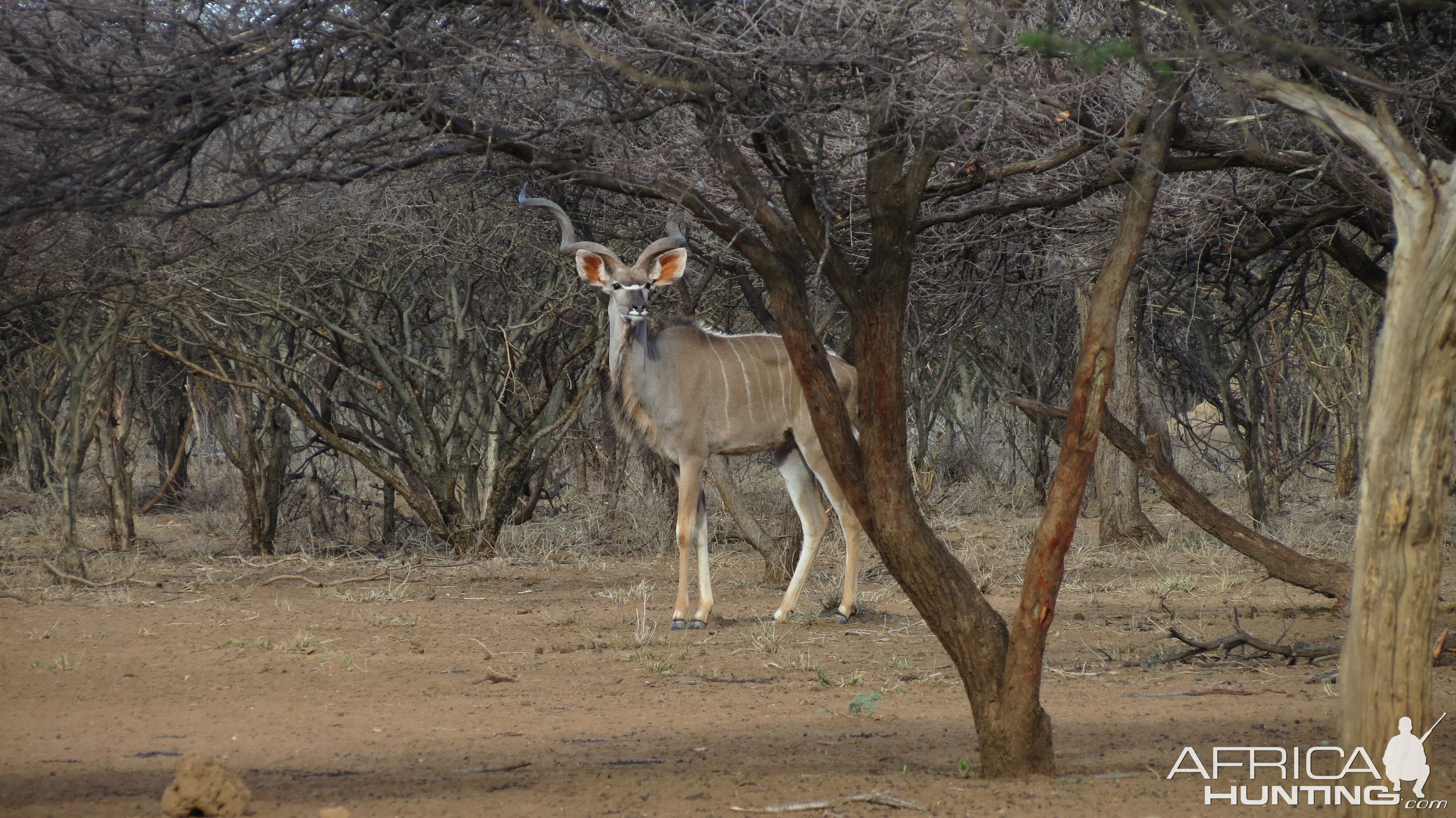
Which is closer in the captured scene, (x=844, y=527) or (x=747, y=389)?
(x=844, y=527)

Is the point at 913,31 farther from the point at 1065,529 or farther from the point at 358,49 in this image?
the point at 358,49

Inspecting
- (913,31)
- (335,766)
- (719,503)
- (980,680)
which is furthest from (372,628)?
(719,503)

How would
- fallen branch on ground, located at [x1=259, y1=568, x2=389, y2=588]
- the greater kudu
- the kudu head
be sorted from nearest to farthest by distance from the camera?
the kudu head, the greater kudu, fallen branch on ground, located at [x1=259, y1=568, x2=389, y2=588]

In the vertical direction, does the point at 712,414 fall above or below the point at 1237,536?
above

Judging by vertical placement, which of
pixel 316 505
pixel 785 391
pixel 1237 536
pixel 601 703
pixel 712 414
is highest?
pixel 785 391

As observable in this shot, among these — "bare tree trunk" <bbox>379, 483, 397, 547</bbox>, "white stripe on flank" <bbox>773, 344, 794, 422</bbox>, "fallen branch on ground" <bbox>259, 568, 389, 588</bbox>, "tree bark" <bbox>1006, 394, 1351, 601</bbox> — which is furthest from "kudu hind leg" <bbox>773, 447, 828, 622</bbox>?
"bare tree trunk" <bbox>379, 483, 397, 547</bbox>

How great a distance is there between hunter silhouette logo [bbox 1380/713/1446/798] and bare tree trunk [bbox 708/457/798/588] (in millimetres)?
6702

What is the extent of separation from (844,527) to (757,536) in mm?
1564

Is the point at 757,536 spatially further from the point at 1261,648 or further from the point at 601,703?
the point at 1261,648

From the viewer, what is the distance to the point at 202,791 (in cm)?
378

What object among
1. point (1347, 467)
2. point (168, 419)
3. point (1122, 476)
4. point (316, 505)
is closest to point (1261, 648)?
point (1122, 476)

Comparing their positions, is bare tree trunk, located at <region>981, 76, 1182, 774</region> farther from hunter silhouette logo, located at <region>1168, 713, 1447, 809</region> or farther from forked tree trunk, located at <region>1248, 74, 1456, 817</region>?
forked tree trunk, located at <region>1248, 74, 1456, 817</region>

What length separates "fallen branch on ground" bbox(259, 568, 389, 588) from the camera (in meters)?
9.85

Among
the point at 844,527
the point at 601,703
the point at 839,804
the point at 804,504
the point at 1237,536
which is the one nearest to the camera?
the point at 839,804
